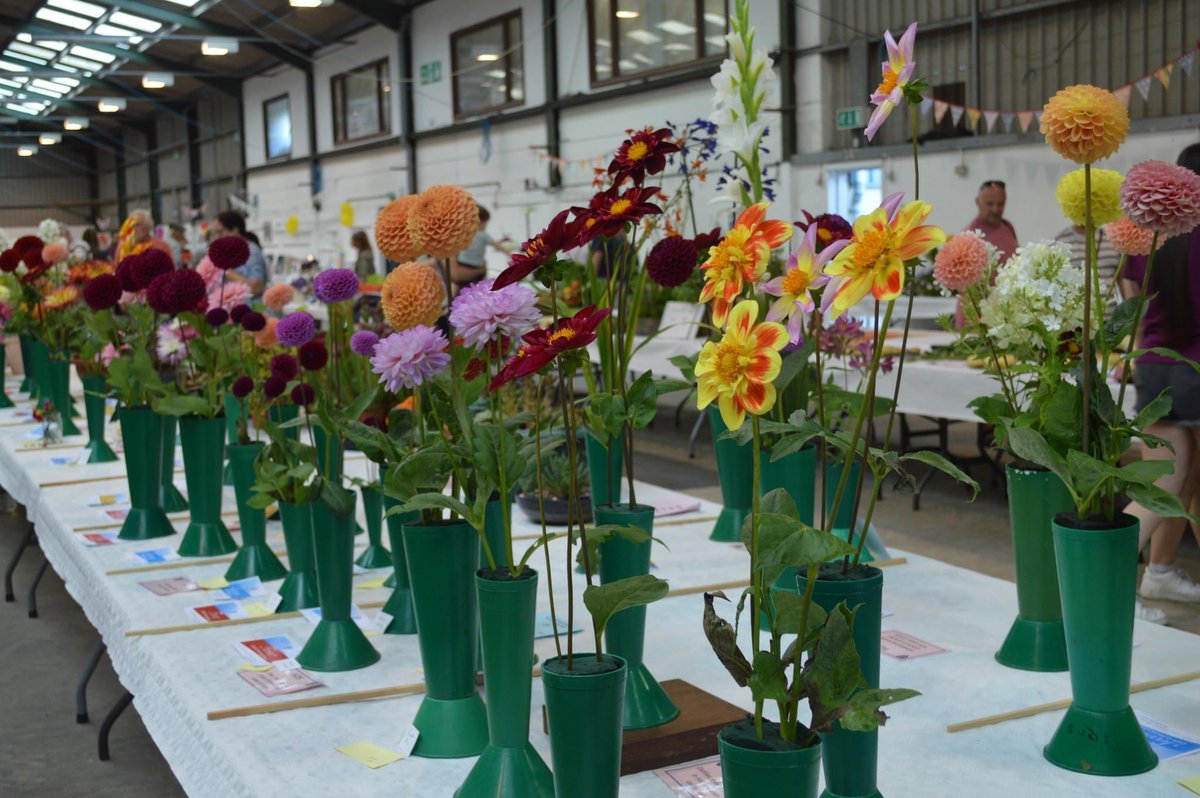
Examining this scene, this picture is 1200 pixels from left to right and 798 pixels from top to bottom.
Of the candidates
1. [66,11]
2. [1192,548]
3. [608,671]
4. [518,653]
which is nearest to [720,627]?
[608,671]

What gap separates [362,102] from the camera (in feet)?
46.5

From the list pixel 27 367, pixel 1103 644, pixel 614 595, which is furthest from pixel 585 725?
pixel 27 367

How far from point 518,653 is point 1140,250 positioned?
0.82 meters

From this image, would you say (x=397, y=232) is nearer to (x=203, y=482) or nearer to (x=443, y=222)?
(x=443, y=222)

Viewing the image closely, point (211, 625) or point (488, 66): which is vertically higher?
point (488, 66)

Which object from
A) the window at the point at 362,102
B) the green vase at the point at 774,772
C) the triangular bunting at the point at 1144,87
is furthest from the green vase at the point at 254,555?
the window at the point at 362,102

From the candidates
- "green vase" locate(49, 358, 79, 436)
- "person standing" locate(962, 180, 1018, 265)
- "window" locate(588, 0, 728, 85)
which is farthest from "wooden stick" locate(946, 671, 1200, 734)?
"window" locate(588, 0, 728, 85)

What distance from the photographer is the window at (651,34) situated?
8.90m

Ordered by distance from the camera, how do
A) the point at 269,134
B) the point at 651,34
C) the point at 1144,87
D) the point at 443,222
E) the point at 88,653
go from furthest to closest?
the point at 269,134
the point at 651,34
the point at 1144,87
the point at 88,653
the point at 443,222

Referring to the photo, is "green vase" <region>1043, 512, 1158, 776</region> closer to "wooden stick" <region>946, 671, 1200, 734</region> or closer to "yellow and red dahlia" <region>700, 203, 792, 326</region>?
"wooden stick" <region>946, 671, 1200, 734</region>

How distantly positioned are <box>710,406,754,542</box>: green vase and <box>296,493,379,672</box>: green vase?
0.68m

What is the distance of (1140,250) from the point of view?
1367mm

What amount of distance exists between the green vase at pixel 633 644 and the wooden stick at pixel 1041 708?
290mm

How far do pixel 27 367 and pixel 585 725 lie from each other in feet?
12.4
